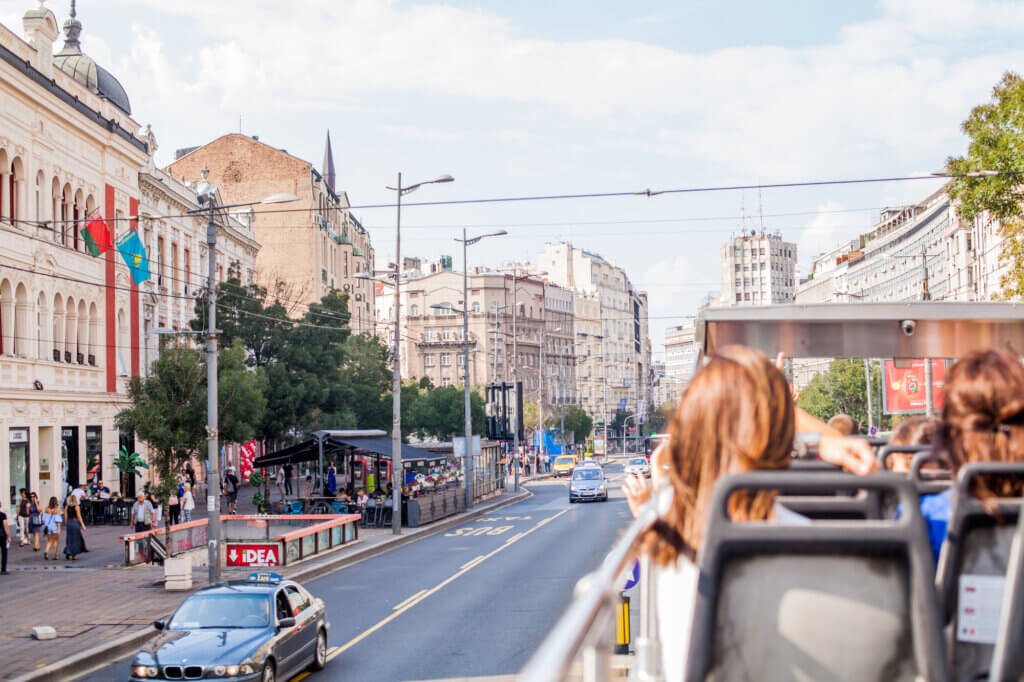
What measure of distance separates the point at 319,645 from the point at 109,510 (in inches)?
1129

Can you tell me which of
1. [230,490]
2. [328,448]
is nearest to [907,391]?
[328,448]

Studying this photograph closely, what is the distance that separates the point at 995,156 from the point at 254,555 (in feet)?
65.5

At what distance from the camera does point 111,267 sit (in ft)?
152

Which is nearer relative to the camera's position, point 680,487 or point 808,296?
point 680,487

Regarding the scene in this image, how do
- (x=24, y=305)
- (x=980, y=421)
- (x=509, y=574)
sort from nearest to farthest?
(x=980, y=421) < (x=509, y=574) < (x=24, y=305)

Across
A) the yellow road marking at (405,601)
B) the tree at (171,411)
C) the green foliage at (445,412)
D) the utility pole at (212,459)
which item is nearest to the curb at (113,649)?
the utility pole at (212,459)

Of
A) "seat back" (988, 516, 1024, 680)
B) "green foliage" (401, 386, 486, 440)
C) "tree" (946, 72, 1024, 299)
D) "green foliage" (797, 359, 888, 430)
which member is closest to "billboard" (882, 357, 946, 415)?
"tree" (946, 72, 1024, 299)

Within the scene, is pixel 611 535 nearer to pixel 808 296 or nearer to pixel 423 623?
pixel 423 623

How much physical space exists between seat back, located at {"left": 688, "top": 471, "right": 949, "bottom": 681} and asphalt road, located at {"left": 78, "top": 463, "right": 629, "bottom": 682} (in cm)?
1239

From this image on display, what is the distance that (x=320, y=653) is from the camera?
1652 cm

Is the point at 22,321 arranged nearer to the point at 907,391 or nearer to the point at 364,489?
the point at 364,489

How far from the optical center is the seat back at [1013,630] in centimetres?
301

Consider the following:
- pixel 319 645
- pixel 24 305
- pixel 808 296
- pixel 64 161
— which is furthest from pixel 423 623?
pixel 808 296

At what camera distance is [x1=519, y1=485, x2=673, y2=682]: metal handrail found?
7.14ft
